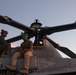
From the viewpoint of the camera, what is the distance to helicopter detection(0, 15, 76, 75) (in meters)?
8.35

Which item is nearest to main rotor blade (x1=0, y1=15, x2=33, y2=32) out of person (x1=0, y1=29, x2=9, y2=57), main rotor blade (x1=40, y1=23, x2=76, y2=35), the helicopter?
the helicopter

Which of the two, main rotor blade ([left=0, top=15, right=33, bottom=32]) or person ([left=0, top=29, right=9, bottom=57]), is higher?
main rotor blade ([left=0, top=15, right=33, bottom=32])

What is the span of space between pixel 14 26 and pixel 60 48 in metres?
2.98

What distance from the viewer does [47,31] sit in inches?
452

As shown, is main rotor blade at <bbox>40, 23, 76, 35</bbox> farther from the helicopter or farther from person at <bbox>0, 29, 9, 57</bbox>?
person at <bbox>0, 29, 9, 57</bbox>

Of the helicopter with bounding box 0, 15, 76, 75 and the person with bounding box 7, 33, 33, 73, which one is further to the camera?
the person with bounding box 7, 33, 33, 73

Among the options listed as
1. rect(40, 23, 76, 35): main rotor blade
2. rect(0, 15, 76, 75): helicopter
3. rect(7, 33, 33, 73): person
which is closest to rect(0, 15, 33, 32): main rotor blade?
rect(0, 15, 76, 75): helicopter

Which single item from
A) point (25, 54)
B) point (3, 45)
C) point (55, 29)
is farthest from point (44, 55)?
point (55, 29)

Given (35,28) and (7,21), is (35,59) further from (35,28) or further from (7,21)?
(35,28)

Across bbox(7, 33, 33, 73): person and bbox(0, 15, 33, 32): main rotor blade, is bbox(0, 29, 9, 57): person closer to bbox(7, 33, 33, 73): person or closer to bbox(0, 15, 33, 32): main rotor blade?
bbox(0, 15, 33, 32): main rotor blade

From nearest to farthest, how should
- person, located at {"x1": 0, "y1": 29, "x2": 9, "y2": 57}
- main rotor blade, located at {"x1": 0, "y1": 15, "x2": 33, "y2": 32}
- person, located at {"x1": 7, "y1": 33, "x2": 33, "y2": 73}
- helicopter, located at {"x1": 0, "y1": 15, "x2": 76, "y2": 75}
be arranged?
helicopter, located at {"x1": 0, "y1": 15, "x2": 76, "y2": 75} → person, located at {"x1": 7, "y1": 33, "x2": 33, "y2": 73} → main rotor blade, located at {"x1": 0, "y1": 15, "x2": 33, "y2": 32} → person, located at {"x1": 0, "y1": 29, "x2": 9, "y2": 57}

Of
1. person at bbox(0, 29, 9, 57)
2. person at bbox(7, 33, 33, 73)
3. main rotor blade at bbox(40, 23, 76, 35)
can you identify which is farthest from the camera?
main rotor blade at bbox(40, 23, 76, 35)

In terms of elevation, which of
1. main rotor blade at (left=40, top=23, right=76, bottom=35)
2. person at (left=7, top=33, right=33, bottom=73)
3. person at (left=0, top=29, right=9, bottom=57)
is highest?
main rotor blade at (left=40, top=23, right=76, bottom=35)

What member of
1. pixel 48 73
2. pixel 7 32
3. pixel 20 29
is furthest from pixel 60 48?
pixel 48 73
